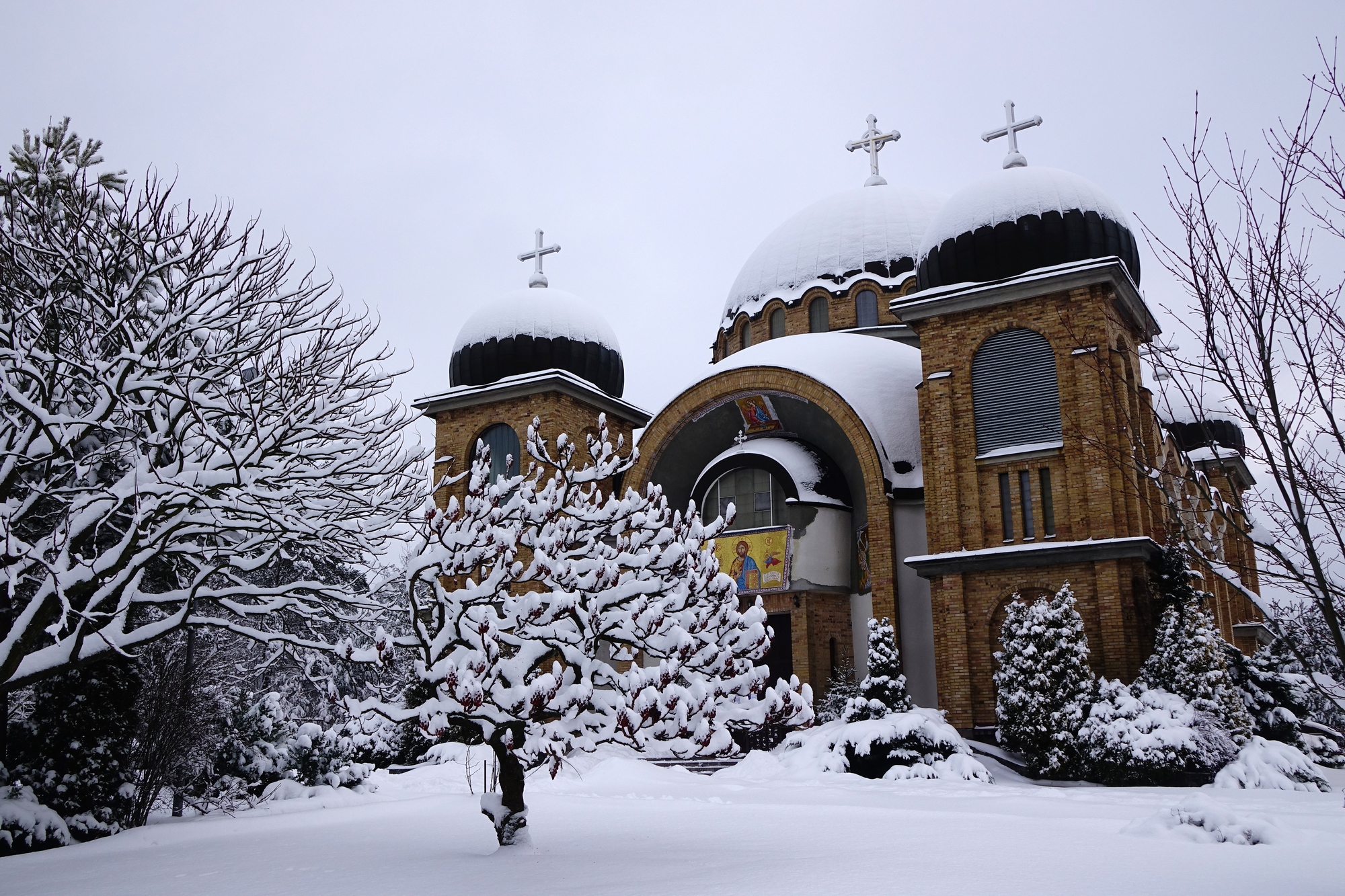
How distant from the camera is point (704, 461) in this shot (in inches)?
1019

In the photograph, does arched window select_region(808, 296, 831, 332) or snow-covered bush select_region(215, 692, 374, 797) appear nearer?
snow-covered bush select_region(215, 692, 374, 797)

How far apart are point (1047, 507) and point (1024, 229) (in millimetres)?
5523

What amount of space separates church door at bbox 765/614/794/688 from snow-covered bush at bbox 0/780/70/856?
46.4ft

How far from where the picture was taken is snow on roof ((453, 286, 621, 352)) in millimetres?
27391

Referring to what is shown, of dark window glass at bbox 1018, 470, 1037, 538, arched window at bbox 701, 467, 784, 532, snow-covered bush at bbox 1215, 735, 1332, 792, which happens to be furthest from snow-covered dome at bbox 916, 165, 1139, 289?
snow-covered bush at bbox 1215, 735, 1332, 792

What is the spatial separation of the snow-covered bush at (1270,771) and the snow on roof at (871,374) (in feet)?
27.1

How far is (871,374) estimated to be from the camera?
78.1 ft

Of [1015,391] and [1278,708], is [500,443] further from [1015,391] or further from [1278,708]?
[1278,708]

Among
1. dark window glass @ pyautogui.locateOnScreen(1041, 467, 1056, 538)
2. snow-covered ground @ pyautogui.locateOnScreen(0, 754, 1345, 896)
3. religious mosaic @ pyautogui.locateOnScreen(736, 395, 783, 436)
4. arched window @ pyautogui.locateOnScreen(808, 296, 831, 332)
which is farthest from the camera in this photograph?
arched window @ pyautogui.locateOnScreen(808, 296, 831, 332)

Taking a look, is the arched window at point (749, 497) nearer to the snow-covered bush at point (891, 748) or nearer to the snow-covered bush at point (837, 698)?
the snow-covered bush at point (837, 698)

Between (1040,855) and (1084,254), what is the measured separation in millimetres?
15290

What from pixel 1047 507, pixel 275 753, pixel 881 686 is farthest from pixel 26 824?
pixel 1047 507

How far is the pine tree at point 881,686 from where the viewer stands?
18.4 metres

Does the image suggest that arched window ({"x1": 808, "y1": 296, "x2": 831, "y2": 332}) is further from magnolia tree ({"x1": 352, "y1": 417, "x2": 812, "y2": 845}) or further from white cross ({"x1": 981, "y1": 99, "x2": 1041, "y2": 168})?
magnolia tree ({"x1": 352, "y1": 417, "x2": 812, "y2": 845})
